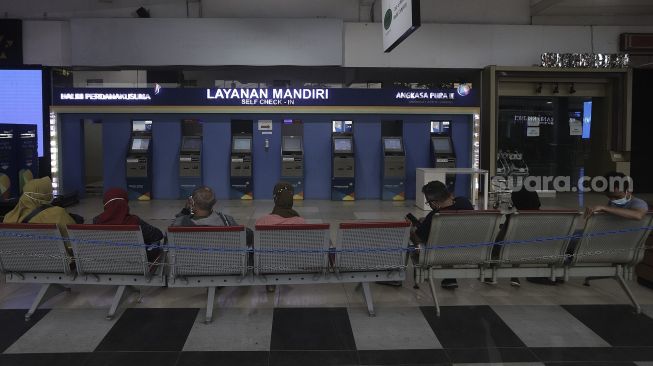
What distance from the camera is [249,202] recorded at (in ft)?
39.4

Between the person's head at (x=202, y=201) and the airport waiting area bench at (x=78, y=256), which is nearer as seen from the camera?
the airport waiting area bench at (x=78, y=256)

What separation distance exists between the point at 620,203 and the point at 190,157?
9.35 metres

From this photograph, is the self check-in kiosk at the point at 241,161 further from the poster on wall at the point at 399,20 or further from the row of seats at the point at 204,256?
the row of seats at the point at 204,256

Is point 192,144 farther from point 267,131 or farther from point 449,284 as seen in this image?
point 449,284

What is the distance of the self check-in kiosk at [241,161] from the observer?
12195 millimetres

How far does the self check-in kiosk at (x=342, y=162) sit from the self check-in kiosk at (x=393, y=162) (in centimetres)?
76

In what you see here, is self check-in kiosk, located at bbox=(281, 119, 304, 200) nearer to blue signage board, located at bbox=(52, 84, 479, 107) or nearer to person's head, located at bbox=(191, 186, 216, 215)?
blue signage board, located at bbox=(52, 84, 479, 107)

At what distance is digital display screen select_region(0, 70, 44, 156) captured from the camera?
1300 centimetres

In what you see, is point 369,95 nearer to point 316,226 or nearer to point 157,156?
point 157,156

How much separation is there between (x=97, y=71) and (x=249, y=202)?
557cm

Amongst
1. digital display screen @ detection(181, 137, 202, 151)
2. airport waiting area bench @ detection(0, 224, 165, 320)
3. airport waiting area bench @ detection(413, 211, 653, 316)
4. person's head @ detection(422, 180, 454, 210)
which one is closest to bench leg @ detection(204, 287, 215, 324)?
airport waiting area bench @ detection(0, 224, 165, 320)

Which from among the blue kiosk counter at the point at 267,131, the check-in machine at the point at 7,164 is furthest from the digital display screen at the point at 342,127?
the check-in machine at the point at 7,164

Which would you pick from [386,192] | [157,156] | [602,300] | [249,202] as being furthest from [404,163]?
[602,300]

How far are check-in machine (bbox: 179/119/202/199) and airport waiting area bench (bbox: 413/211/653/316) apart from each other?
848 cm
